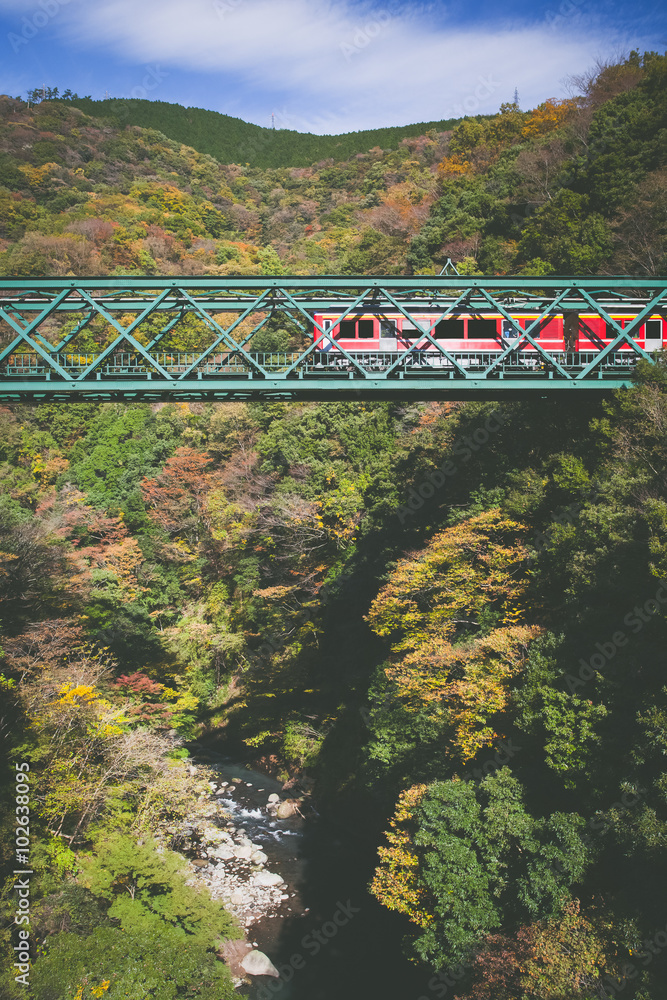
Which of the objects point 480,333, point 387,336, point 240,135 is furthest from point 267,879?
point 240,135

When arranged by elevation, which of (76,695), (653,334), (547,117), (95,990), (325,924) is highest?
(547,117)

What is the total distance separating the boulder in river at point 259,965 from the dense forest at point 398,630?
1529 millimetres

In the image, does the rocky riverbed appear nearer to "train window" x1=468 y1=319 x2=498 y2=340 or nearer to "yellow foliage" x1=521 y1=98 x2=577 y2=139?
"train window" x1=468 y1=319 x2=498 y2=340

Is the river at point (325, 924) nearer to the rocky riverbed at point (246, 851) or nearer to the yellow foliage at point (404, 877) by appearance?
the rocky riverbed at point (246, 851)

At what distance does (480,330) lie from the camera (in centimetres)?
1681

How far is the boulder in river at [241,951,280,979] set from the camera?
15414 millimetres

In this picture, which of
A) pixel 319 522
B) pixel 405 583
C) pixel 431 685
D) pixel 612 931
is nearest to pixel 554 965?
pixel 612 931

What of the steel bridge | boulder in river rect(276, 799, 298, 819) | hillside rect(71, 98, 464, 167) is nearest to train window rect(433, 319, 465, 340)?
the steel bridge

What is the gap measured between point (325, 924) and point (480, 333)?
14617 mm

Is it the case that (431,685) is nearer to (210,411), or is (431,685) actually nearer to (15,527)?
(15,527)

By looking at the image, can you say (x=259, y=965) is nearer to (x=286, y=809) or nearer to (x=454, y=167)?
(x=286, y=809)

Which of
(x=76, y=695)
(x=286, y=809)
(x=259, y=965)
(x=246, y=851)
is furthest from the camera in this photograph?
(x=286, y=809)

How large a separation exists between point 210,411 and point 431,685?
18.6m

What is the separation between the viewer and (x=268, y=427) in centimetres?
2825
